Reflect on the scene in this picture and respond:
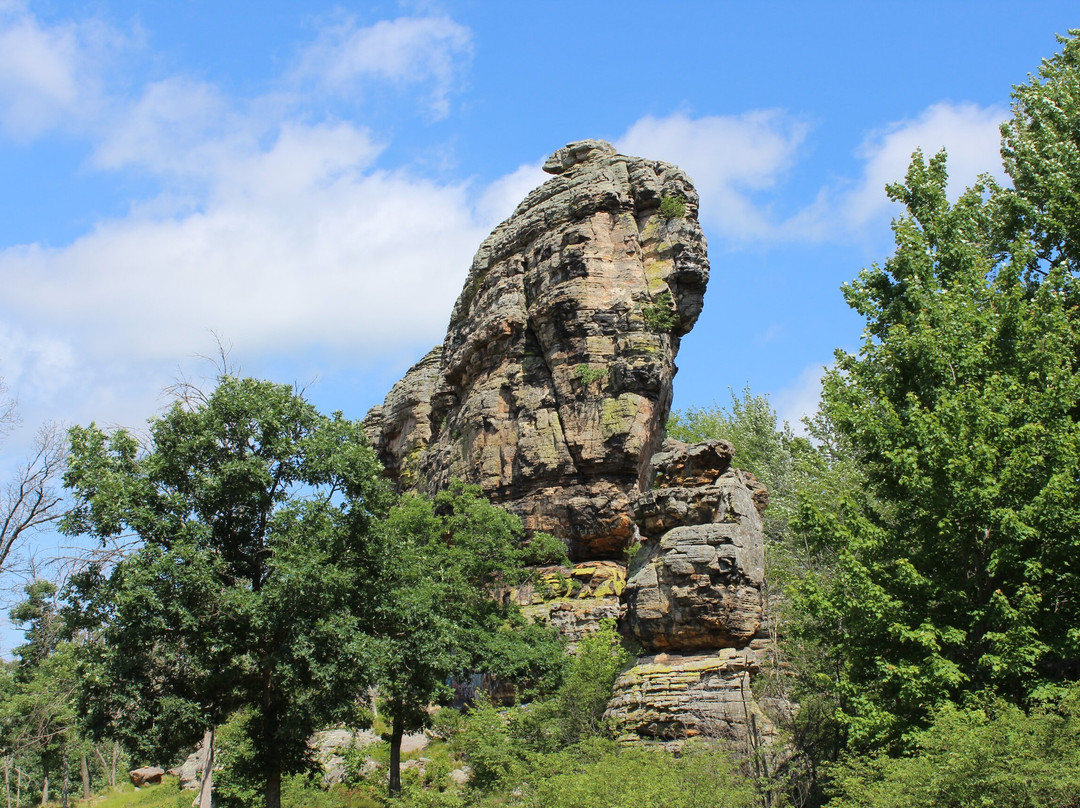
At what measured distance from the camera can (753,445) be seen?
192 ft

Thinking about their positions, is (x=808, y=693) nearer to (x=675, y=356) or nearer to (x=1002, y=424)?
(x=1002, y=424)

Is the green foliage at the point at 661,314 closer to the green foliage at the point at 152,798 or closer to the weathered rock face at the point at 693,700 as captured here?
the weathered rock face at the point at 693,700

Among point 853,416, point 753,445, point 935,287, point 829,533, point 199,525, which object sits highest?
point 753,445

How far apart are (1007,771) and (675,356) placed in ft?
94.5

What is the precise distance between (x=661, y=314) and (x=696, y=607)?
1830cm

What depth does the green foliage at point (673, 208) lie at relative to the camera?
40.9 meters

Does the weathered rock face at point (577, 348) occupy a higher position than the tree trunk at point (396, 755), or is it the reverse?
the weathered rock face at point (577, 348)

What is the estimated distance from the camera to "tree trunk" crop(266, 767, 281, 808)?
19.3 m

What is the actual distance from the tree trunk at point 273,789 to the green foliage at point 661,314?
79.9 feet

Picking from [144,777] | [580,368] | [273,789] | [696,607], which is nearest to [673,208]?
[580,368]

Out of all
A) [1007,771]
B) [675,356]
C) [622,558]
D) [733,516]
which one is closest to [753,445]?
[675,356]

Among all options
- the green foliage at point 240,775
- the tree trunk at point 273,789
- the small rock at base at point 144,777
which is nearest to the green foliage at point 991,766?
the tree trunk at point 273,789

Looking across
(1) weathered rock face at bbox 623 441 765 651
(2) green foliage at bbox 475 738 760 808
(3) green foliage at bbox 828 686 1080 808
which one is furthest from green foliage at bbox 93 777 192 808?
(3) green foliage at bbox 828 686 1080 808

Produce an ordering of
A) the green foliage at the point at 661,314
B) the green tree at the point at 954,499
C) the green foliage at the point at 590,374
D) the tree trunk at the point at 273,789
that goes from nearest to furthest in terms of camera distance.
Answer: the green tree at the point at 954,499, the tree trunk at the point at 273,789, the green foliage at the point at 590,374, the green foliage at the point at 661,314
